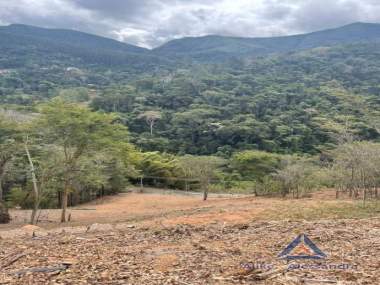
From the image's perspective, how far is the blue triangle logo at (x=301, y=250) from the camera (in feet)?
20.1

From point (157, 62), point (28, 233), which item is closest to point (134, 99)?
point (28, 233)

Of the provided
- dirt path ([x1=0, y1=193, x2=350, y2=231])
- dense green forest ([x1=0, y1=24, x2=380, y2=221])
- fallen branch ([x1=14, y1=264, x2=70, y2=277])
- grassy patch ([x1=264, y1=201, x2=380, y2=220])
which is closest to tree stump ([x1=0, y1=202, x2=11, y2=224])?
dirt path ([x1=0, y1=193, x2=350, y2=231])

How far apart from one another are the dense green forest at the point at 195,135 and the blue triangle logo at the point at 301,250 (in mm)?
10297

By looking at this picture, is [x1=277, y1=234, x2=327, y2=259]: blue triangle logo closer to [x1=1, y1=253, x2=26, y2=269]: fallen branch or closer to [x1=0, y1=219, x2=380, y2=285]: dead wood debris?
[x1=0, y1=219, x2=380, y2=285]: dead wood debris

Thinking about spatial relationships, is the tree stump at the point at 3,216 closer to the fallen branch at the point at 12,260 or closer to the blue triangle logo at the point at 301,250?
the fallen branch at the point at 12,260

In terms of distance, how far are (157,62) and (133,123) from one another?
134371 millimetres

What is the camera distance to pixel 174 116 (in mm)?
58188

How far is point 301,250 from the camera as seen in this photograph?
6496mm

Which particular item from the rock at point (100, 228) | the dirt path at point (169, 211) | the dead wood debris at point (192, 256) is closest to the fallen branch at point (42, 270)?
the dead wood debris at point (192, 256)

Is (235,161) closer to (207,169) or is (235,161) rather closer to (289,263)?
(207,169)

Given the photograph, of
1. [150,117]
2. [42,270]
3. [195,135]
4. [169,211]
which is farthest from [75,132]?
[150,117]

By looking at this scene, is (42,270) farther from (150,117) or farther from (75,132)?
(150,117)

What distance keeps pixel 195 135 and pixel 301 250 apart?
47145mm

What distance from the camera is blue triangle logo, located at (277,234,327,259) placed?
6132 millimetres
